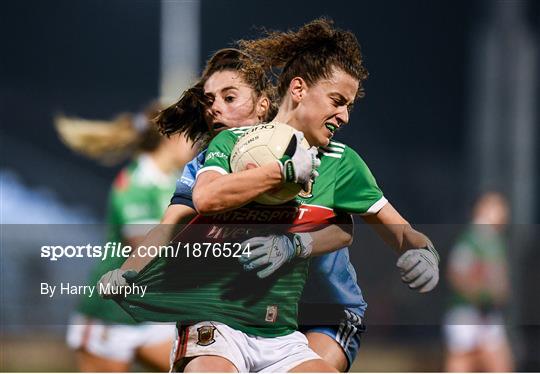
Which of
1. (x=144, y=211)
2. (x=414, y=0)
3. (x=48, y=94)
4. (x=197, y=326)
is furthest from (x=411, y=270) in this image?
(x=48, y=94)

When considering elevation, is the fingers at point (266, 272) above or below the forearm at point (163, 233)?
below

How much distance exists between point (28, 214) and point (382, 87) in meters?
2.50

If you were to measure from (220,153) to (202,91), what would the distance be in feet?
1.84

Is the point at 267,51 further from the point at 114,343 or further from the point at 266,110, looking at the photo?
the point at 114,343

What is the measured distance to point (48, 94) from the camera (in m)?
7.40

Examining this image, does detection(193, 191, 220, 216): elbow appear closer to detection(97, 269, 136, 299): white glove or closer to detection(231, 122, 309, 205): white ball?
detection(231, 122, 309, 205): white ball

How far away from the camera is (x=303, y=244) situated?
167 inches

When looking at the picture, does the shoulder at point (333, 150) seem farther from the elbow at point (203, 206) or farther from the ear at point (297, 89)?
the elbow at point (203, 206)

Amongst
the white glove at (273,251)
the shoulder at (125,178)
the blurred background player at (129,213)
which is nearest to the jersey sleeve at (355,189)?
the white glove at (273,251)

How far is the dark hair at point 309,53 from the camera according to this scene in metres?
4.34

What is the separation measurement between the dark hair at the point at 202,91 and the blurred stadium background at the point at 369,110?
88 cm

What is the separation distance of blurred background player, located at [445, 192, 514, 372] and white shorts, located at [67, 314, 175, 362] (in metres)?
1.75

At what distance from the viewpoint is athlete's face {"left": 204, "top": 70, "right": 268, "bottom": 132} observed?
452cm

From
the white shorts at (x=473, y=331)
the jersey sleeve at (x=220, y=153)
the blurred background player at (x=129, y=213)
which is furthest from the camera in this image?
the white shorts at (x=473, y=331)
